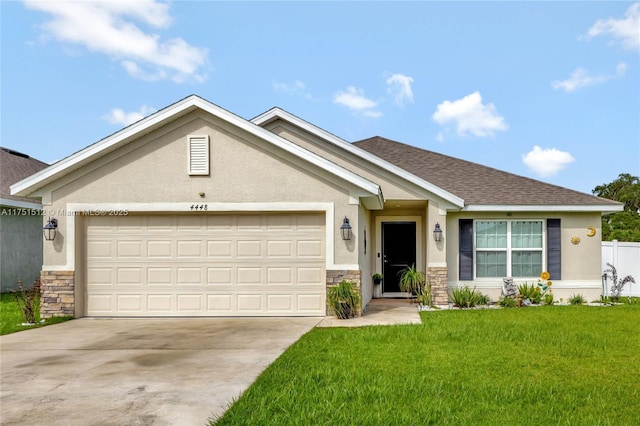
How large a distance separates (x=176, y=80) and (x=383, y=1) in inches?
324

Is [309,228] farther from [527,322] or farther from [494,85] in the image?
[494,85]

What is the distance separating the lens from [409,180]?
12.7 metres

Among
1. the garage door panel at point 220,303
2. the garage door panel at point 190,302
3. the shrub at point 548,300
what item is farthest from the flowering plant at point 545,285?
the garage door panel at point 190,302

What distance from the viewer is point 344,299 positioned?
10062 millimetres

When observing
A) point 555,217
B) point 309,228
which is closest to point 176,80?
point 309,228

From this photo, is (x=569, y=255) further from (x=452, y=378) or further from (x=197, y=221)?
(x=197, y=221)

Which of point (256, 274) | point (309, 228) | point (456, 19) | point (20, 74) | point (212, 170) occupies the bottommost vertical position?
point (256, 274)

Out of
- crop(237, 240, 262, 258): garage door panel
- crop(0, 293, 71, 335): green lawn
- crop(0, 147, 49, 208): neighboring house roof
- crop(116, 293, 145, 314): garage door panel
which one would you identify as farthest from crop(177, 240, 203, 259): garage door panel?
crop(0, 147, 49, 208): neighboring house roof

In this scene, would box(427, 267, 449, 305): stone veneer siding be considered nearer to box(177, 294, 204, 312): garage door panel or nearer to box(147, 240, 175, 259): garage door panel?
box(177, 294, 204, 312): garage door panel

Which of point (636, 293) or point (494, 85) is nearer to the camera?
point (636, 293)

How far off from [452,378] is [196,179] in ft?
23.8

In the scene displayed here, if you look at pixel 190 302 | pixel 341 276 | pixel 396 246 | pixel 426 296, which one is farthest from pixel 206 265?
pixel 396 246

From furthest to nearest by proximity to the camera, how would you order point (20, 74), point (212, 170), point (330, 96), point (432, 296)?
point (330, 96) < point (20, 74) < point (432, 296) < point (212, 170)

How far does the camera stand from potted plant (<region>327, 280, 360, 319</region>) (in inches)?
396
